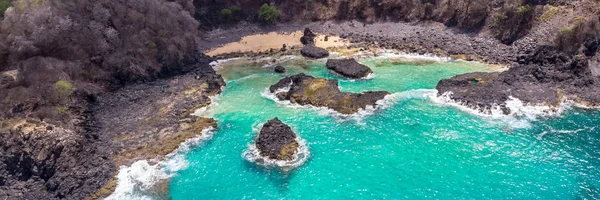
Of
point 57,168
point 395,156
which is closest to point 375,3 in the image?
point 395,156

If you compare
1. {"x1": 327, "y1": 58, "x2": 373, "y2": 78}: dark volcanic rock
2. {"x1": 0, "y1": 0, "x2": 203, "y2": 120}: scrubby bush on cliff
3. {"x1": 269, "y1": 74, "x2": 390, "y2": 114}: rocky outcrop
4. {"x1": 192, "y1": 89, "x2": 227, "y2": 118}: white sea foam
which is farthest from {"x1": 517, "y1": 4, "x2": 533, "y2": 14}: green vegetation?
{"x1": 0, "y1": 0, "x2": 203, "y2": 120}: scrubby bush on cliff

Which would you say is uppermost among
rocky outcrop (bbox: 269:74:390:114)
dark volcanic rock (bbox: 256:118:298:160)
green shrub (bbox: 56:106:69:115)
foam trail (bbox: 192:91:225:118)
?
rocky outcrop (bbox: 269:74:390:114)

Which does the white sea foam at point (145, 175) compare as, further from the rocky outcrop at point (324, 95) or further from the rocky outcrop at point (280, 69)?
the rocky outcrop at point (280, 69)

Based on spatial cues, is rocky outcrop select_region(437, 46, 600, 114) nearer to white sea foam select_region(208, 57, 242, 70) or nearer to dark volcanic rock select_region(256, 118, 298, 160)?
dark volcanic rock select_region(256, 118, 298, 160)

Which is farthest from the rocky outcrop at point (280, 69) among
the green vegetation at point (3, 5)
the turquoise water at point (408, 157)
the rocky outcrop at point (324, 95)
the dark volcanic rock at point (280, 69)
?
the green vegetation at point (3, 5)

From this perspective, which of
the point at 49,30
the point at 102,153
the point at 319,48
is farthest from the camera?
the point at 319,48

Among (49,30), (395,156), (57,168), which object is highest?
(49,30)

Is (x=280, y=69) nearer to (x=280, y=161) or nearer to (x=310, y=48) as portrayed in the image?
(x=310, y=48)

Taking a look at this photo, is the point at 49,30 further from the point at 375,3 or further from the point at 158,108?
the point at 375,3

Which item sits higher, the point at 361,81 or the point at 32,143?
the point at 361,81
